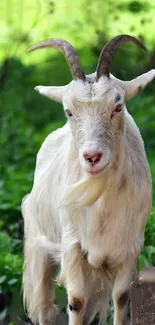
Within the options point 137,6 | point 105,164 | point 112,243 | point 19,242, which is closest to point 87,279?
point 112,243

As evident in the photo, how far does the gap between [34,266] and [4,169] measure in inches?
130

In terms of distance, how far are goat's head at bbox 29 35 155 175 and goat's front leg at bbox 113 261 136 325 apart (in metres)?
0.81

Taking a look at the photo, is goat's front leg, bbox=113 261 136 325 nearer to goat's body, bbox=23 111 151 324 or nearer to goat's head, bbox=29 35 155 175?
goat's body, bbox=23 111 151 324

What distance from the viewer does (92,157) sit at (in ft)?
20.5

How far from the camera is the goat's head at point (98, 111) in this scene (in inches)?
248

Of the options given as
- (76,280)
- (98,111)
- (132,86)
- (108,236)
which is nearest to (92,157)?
(98,111)

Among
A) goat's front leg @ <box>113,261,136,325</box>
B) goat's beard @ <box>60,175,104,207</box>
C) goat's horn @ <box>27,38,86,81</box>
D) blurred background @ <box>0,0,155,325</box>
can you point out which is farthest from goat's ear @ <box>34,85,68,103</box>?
blurred background @ <box>0,0,155,325</box>

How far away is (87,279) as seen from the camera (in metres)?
7.12

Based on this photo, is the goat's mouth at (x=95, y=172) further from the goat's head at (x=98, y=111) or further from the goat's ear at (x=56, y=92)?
the goat's ear at (x=56, y=92)

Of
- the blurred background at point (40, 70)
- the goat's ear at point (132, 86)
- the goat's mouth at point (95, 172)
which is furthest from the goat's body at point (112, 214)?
the blurred background at point (40, 70)

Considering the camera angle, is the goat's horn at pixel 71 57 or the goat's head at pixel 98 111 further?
the goat's horn at pixel 71 57

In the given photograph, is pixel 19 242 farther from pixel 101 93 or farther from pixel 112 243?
pixel 101 93

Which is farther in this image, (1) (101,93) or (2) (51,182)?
(2) (51,182)

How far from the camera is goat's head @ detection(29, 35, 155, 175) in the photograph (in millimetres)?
6309
